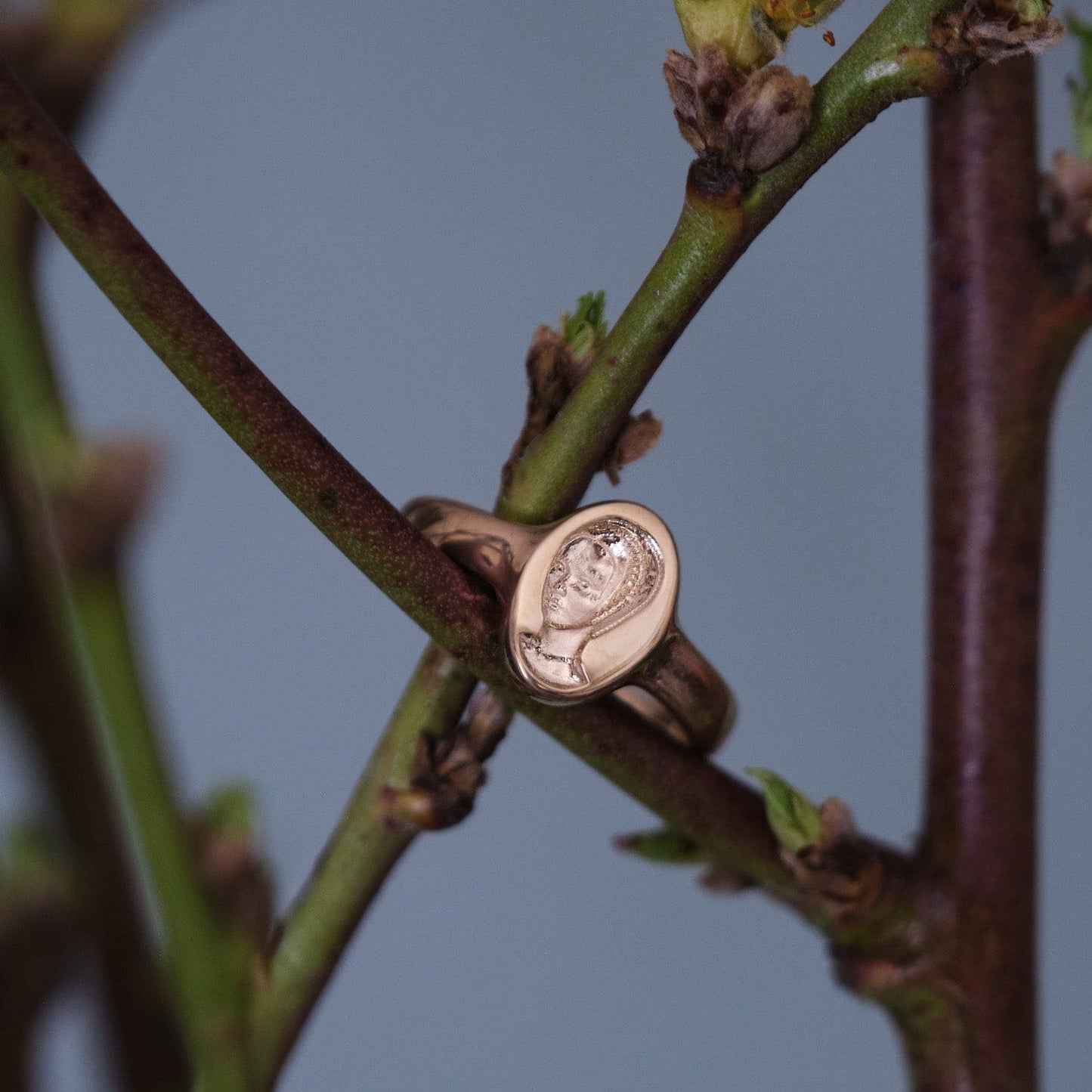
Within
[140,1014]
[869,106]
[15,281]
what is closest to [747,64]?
[869,106]

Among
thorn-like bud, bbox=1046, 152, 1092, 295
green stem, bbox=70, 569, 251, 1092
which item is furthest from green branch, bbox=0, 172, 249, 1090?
thorn-like bud, bbox=1046, 152, 1092, 295

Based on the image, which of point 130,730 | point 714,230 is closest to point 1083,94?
point 714,230

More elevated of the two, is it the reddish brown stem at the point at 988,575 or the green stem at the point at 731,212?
the green stem at the point at 731,212

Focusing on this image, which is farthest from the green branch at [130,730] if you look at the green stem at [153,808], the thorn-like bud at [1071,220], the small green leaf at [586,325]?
the thorn-like bud at [1071,220]

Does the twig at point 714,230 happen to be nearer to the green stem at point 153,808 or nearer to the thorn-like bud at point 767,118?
the thorn-like bud at point 767,118

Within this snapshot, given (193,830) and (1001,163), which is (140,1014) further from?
(1001,163)

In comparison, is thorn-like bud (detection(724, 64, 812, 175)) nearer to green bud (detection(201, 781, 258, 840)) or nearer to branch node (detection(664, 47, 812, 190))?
branch node (detection(664, 47, 812, 190))
